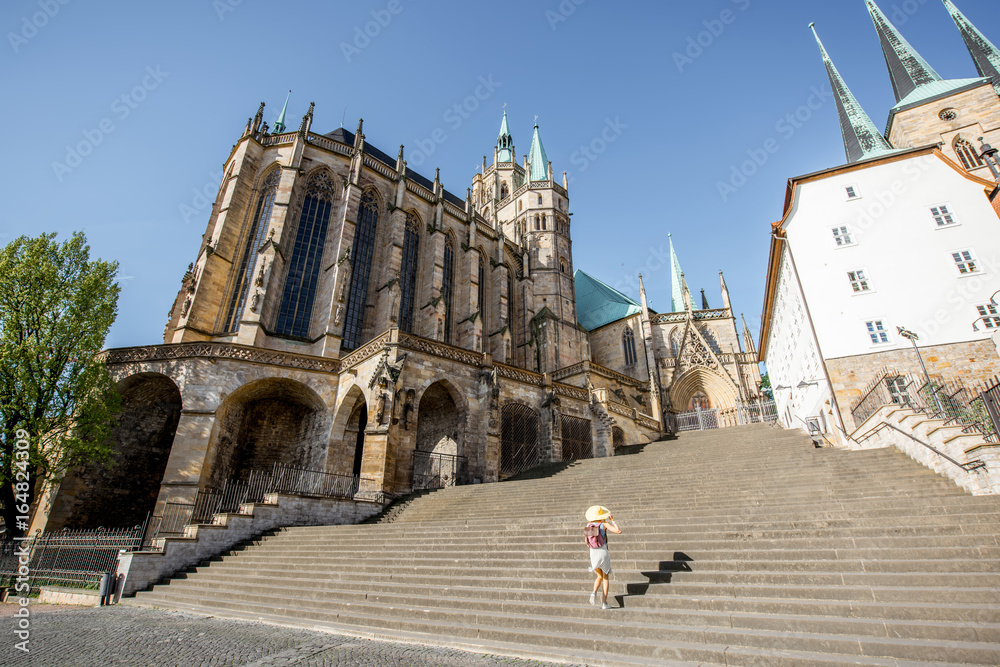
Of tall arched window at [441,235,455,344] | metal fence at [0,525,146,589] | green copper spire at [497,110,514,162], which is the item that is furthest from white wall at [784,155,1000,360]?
green copper spire at [497,110,514,162]

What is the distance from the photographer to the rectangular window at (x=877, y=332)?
43.7 ft

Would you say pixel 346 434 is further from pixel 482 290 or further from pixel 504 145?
pixel 504 145

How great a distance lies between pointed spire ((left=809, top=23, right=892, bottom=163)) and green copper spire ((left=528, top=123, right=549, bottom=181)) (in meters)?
19.8

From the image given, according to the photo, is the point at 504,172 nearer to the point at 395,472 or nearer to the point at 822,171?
the point at 822,171

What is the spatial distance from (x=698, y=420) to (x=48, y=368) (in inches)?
1144

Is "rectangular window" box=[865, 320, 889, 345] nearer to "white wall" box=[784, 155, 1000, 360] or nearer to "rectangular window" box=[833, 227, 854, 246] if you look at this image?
"white wall" box=[784, 155, 1000, 360]

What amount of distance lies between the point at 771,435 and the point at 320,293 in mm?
19749

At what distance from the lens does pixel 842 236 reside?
15.1 meters

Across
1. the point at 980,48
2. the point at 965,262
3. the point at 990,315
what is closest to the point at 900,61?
the point at 980,48

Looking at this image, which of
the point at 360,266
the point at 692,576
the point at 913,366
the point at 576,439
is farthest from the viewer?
the point at 360,266

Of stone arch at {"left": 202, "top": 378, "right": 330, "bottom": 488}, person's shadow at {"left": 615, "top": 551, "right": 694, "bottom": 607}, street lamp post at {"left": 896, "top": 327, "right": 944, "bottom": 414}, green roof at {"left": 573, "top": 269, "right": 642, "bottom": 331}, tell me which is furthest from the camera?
green roof at {"left": 573, "top": 269, "right": 642, "bottom": 331}

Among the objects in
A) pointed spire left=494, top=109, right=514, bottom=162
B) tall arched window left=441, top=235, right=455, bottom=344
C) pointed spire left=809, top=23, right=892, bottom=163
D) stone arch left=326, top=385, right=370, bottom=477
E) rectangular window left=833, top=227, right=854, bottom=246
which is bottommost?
stone arch left=326, top=385, right=370, bottom=477

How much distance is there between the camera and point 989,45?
30.1 metres

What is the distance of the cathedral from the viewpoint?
15.1 metres
